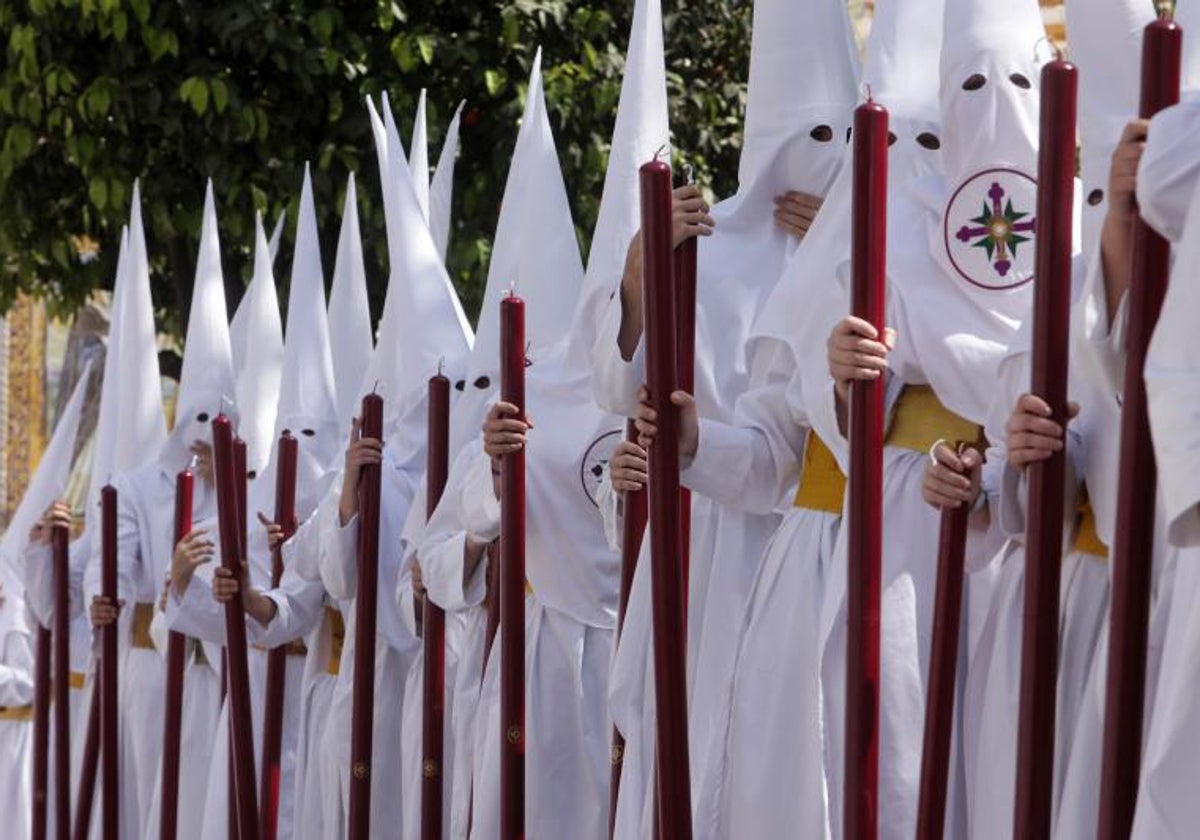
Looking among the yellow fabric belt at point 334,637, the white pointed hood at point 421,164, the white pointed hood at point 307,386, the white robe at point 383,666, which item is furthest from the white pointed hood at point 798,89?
the white pointed hood at point 307,386

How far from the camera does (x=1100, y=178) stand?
16.8 ft

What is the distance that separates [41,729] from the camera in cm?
1091

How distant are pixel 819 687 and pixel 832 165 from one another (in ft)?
4.15

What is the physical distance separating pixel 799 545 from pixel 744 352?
2.57 ft

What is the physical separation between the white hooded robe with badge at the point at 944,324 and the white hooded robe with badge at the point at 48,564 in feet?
18.6

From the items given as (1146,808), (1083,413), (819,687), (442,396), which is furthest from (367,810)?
(1146,808)

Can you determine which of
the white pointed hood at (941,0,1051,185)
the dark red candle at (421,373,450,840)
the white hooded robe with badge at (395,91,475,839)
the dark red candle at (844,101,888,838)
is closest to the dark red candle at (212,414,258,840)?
the white hooded robe with badge at (395,91,475,839)

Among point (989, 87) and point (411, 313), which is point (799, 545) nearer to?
point (989, 87)

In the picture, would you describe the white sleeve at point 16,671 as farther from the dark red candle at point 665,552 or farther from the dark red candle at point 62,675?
the dark red candle at point 665,552

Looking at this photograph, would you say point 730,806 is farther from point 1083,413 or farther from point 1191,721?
point 1191,721

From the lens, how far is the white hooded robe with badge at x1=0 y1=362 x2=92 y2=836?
35.6ft

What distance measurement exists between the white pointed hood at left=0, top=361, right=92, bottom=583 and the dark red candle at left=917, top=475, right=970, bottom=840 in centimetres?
665

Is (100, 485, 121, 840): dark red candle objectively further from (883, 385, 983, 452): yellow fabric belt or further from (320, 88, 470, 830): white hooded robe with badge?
(883, 385, 983, 452): yellow fabric belt

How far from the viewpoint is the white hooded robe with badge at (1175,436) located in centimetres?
414
